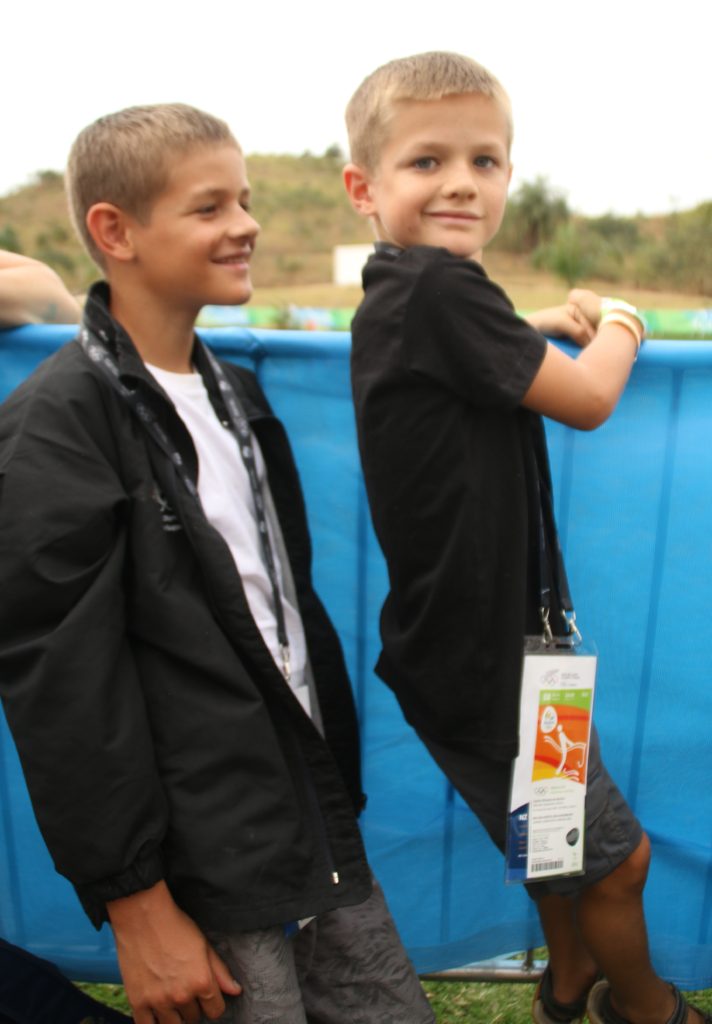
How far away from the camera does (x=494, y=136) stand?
1.73 m

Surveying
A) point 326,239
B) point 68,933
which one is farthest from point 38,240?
point 68,933

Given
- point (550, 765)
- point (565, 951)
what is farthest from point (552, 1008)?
point (550, 765)

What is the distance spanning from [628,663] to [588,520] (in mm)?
333

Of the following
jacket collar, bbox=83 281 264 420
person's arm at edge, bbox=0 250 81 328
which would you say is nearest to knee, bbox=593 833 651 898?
jacket collar, bbox=83 281 264 420

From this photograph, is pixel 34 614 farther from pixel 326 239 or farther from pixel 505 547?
pixel 326 239

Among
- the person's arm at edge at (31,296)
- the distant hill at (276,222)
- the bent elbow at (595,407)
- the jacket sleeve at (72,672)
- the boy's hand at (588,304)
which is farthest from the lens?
the distant hill at (276,222)

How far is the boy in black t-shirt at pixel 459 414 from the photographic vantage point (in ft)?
5.19

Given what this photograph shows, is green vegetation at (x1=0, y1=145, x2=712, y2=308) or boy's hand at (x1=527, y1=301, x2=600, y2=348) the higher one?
green vegetation at (x1=0, y1=145, x2=712, y2=308)

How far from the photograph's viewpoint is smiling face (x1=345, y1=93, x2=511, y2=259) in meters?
1.70

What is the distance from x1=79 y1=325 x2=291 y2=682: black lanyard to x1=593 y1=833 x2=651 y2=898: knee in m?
0.71

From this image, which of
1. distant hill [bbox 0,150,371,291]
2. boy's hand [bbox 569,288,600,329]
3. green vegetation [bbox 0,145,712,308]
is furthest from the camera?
distant hill [bbox 0,150,371,291]

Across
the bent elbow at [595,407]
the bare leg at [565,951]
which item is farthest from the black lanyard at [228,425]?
the bare leg at [565,951]

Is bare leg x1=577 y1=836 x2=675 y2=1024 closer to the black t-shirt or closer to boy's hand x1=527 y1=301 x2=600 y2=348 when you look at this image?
the black t-shirt

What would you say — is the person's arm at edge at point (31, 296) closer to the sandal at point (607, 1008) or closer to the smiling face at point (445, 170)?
the smiling face at point (445, 170)
